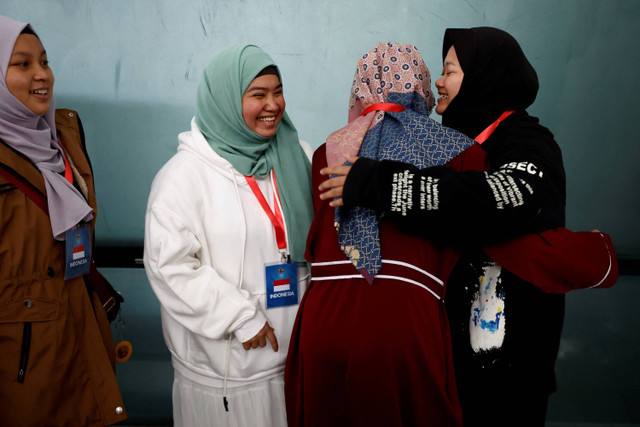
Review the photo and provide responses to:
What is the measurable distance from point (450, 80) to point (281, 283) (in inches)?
34.1

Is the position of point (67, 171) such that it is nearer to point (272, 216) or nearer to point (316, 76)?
point (272, 216)

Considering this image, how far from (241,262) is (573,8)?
7.29 ft

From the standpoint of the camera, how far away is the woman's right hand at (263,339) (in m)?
1.45

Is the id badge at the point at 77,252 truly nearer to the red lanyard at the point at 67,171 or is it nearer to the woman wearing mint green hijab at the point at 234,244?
the red lanyard at the point at 67,171

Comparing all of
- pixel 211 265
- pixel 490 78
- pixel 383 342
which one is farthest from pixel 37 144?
pixel 490 78

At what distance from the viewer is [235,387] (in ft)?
5.00

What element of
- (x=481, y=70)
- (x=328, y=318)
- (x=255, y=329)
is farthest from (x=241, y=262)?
(x=481, y=70)

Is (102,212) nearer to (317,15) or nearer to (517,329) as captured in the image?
(317,15)

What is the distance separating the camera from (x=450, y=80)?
160cm

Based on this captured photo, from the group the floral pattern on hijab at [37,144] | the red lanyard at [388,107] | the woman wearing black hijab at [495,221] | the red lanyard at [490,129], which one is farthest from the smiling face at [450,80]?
the floral pattern on hijab at [37,144]

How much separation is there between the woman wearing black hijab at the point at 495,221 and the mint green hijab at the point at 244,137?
0.30 meters

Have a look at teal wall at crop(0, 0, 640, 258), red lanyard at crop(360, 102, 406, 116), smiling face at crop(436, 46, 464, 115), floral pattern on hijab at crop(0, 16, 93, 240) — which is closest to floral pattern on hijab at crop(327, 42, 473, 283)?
red lanyard at crop(360, 102, 406, 116)

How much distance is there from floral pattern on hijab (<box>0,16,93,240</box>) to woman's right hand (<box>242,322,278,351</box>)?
69 cm

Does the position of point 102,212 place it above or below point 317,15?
below
